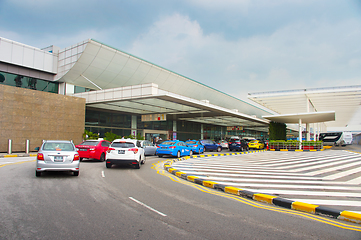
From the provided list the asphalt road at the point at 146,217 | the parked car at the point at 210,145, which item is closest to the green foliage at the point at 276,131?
the parked car at the point at 210,145

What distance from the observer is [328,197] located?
699 centimetres

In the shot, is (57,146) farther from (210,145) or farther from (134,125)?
(134,125)

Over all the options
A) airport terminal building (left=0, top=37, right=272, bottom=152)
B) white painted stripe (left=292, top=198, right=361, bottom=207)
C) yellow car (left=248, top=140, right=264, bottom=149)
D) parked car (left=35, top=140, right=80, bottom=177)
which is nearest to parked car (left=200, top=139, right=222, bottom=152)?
airport terminal building (left=0, top=37, right=272, bottom=152)

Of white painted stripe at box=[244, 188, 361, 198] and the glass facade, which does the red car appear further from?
the glass facade

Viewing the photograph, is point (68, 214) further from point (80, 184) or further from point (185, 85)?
point (185, 85)

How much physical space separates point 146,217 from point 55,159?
19.9 feet

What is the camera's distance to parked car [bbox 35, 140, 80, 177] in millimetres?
9242

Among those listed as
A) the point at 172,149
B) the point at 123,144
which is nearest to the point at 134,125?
the point at 172,149

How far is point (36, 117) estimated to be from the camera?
23828 millimetres

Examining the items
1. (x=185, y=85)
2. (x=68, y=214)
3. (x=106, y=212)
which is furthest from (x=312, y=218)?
(x=185, y=85)

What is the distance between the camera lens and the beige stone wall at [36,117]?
22.0 m

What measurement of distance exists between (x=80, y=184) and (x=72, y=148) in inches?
92.9

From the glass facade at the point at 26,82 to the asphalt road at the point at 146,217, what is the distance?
74.8 feet

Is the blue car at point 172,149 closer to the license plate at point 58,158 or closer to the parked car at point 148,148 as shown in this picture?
the parked car at point 148,148
